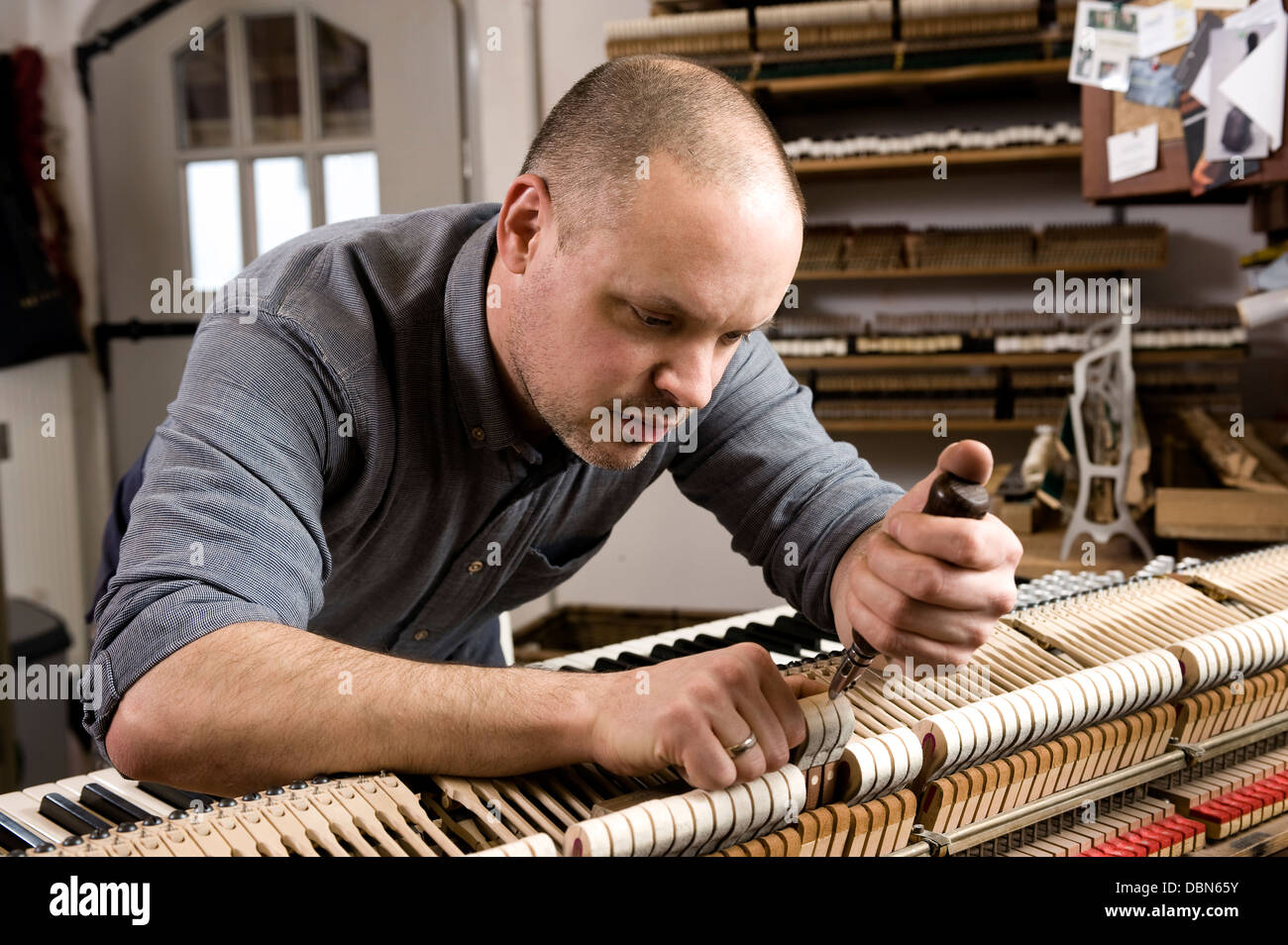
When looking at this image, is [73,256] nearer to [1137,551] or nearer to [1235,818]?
[1137,551]

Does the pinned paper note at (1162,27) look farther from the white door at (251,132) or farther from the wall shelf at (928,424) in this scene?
the white door at (251,132)

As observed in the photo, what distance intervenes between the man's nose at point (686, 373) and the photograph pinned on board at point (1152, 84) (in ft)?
7.07

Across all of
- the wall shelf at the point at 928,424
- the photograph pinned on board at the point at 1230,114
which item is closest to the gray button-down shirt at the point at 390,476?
the photograph pinned on board at the point at 1230,114

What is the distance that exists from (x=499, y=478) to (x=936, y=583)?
0.80m

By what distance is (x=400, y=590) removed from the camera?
1.74m

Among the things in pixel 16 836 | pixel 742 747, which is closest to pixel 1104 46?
pixel 742 747

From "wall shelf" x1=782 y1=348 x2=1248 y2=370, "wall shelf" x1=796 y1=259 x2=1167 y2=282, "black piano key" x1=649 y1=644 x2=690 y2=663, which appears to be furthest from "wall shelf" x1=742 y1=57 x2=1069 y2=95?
"black piano key" x1=649 y1=644 x2=690 y2=663

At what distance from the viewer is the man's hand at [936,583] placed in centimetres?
100

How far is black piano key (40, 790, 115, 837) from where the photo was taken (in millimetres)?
1044

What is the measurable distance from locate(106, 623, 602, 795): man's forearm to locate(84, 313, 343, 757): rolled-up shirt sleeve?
0.14ft

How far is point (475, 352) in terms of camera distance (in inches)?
60.0

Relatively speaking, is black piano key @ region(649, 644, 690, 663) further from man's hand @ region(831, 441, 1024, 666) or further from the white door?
the white door

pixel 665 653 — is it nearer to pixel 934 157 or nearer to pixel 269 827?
pixel 269 827

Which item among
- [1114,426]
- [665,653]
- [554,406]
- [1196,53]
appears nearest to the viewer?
[554,406]
